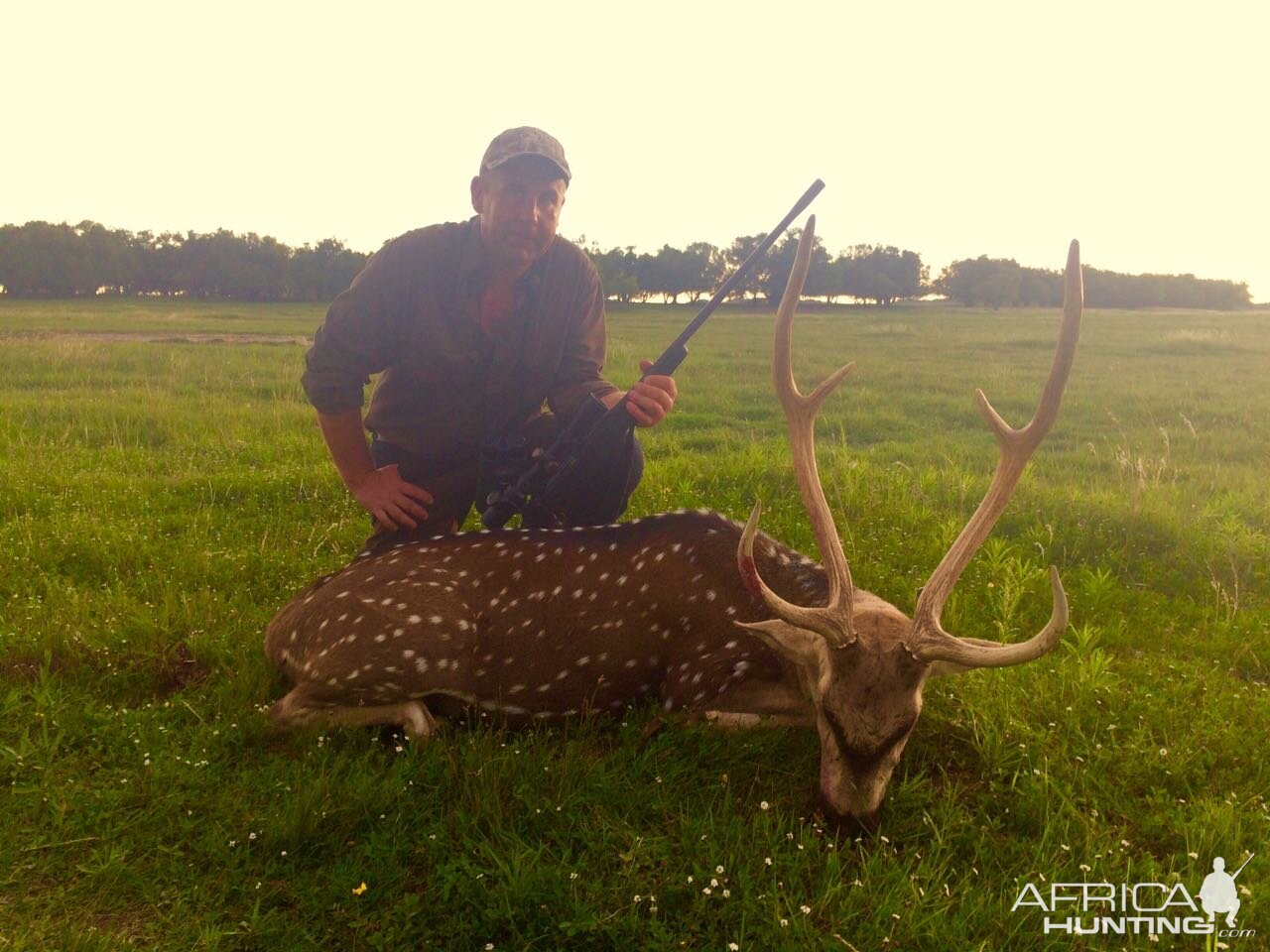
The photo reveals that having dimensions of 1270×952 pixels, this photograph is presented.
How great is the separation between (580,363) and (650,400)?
42.8 inches

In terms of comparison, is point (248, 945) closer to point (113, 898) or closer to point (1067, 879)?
point (113, 898)

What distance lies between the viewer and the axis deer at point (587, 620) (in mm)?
3420

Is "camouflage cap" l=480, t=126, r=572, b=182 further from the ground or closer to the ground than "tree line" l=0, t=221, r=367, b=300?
closer to the ground

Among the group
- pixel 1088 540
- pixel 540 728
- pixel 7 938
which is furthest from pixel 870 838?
pixel 1088 540

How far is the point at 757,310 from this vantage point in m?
65.2

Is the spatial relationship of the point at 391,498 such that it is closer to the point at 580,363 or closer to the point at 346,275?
the point at 580,363

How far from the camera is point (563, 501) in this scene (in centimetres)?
520

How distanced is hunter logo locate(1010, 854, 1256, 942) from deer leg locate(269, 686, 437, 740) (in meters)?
2.36

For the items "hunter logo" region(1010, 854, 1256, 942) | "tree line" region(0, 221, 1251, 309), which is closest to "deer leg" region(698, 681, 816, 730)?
"hunter logo" region(1010, 854, 1256, 942)

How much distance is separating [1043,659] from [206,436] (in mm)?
8455

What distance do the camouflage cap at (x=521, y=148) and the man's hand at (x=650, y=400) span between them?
1.41 metres

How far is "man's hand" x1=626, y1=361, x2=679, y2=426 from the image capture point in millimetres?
4844

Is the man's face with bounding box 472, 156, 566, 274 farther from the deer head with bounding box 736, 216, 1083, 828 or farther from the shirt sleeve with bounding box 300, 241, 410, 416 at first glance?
the deer head with bounding box 736, 216, 1083, 828

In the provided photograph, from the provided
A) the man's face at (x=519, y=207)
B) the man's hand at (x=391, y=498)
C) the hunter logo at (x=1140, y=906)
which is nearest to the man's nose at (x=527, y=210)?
the man's face at (x=519, y=207)
